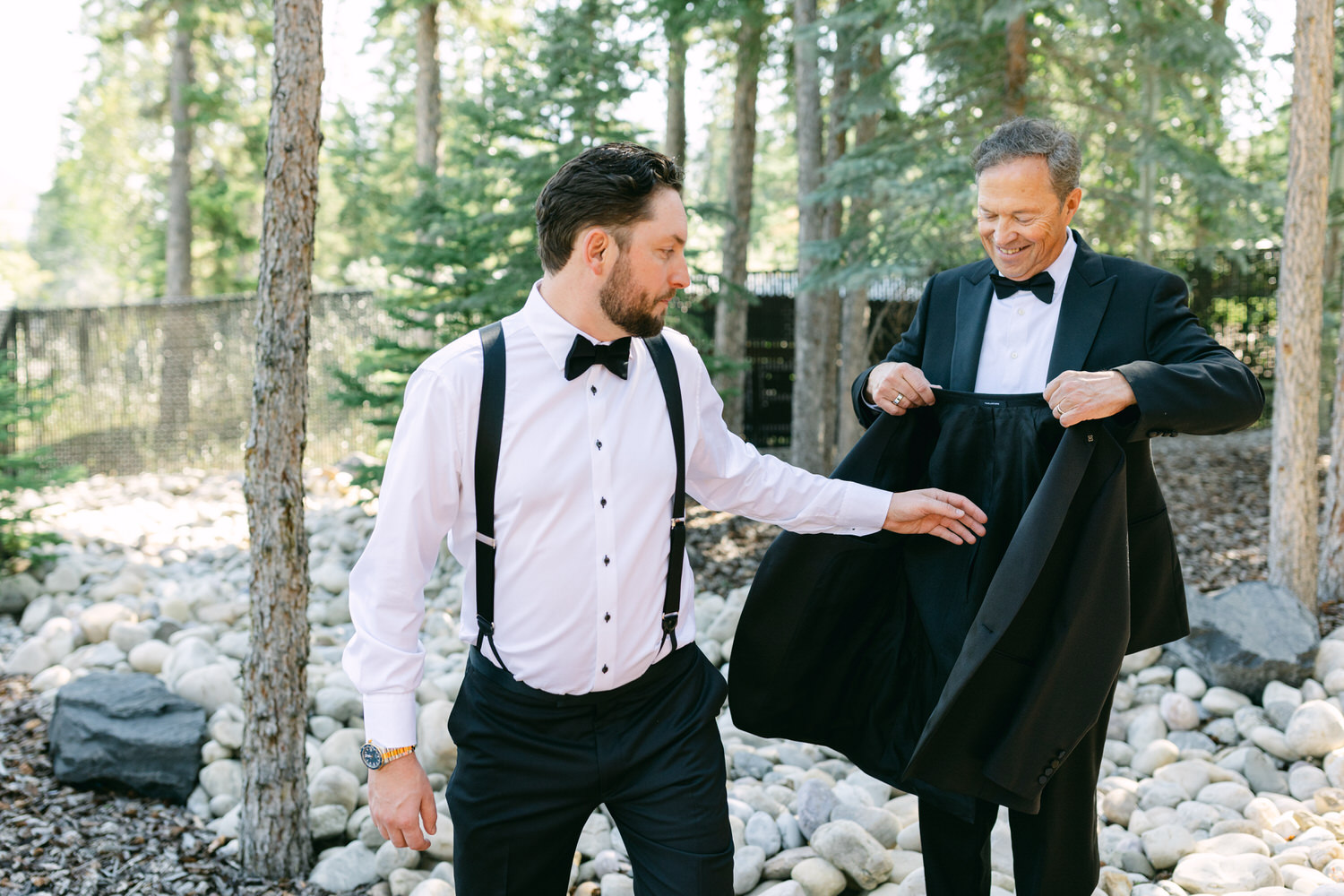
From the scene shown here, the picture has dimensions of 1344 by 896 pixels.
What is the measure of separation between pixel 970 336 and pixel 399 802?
169cm

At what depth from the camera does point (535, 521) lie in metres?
2.08

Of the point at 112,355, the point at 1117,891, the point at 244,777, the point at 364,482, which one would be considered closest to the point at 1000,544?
the point at 1117,891

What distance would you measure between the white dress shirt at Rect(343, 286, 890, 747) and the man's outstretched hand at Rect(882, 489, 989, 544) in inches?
22.5

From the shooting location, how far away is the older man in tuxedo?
2131 millimetres

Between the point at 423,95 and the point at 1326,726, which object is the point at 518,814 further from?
the point at 423,95

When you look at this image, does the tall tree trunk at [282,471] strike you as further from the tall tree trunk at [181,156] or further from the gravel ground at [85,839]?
the tall tree trunk at [181,156]

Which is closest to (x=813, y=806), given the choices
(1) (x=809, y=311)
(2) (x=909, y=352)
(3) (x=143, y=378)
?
(2) (x=909, y=352)

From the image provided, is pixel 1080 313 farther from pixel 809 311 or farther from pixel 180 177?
pixel 180 177

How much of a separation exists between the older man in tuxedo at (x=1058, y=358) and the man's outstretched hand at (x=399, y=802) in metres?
1.29

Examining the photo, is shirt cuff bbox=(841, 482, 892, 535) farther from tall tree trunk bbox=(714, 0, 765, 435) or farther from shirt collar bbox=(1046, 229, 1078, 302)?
tall tree trunk bbox=(714, 0, 765, 435)

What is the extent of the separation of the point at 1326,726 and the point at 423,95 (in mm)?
11761

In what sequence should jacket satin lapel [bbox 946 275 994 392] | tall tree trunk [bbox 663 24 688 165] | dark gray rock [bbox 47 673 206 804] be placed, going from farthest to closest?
tall tree trunk [bbox 663 24 688 165] → dark gray rock [bbox 47 673 206 804] → jacket satin lapel [bbox 946 275 994 392]

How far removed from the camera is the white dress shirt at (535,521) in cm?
201

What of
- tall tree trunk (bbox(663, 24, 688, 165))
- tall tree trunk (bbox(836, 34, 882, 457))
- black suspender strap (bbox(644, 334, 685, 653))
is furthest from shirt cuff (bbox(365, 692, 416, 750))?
tall tree trunk (bbox(663, 24, 688, 165))
